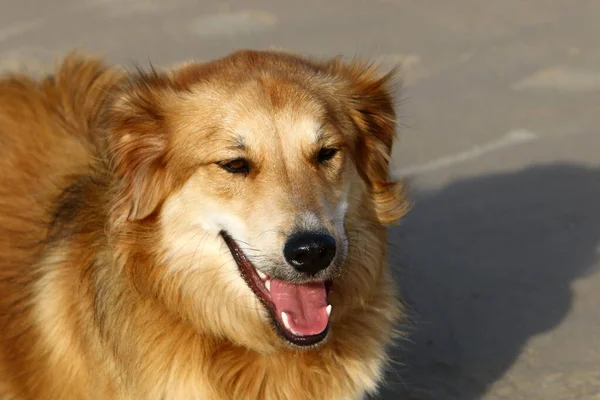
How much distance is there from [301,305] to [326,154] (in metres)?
0.57

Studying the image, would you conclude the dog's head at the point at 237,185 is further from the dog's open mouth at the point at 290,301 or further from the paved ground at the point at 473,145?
the paved ground at the point at 473,145

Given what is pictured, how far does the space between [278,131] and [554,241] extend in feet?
8.87

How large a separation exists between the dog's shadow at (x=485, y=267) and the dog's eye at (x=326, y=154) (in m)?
0.89

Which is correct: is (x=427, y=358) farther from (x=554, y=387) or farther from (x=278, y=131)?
(x=278, y=131)

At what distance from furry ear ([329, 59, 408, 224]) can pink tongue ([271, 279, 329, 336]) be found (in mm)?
523

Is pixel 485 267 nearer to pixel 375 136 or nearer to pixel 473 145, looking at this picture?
pixel 473 145

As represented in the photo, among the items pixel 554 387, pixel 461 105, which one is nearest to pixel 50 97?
pixel 554 387

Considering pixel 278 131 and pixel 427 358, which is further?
pixel 427 358

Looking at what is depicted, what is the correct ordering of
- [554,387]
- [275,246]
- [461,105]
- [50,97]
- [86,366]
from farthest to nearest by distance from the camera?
1. [461,105]
2. [50,97]
3. [554,387]
4. [86,366]
5. [275,246]

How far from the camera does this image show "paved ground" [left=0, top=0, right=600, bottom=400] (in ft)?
16.9

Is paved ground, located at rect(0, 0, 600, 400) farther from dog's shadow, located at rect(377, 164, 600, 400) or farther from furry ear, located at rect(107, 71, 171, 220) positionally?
furry ear, located at rect(107, 71, 171, 220)

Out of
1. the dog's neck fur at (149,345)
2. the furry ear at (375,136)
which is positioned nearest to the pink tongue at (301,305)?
the dog's neck fur at (149,345)

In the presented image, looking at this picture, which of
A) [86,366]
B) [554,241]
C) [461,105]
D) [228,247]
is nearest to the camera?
[228,247]

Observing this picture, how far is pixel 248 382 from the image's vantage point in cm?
397
